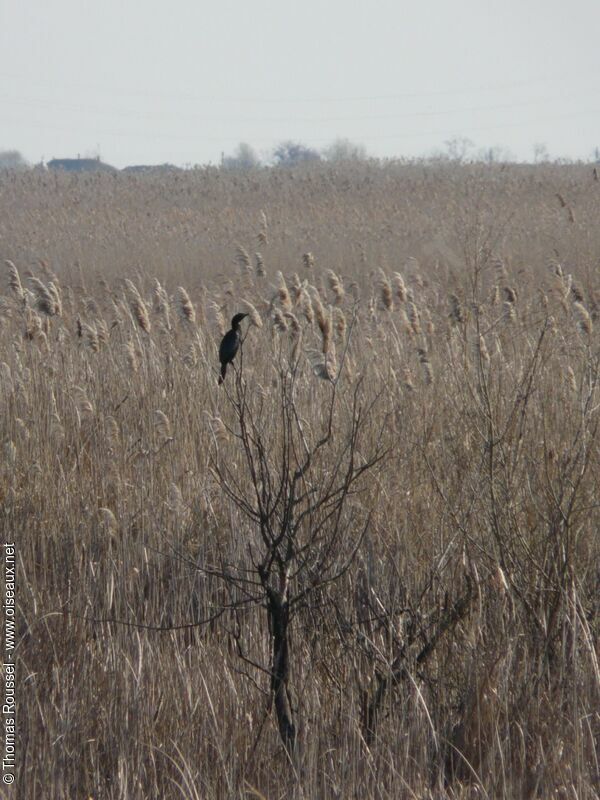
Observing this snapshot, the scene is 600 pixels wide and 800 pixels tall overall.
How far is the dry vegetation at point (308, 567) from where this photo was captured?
252cm

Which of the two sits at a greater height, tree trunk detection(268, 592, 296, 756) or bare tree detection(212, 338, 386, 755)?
bare tree detection(212, 338, 386, 755)

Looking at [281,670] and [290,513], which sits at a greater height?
[290,513]

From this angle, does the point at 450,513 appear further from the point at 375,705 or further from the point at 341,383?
the point at 341,383

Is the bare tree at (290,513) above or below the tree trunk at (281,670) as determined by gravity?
above

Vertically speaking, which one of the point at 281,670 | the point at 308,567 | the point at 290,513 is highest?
the point at 290,513

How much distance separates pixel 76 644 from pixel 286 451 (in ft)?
3.49

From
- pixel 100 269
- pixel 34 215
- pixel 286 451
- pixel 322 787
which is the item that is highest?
pixel 34 215

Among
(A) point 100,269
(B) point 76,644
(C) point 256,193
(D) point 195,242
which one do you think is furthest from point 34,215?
(B) point 76,644

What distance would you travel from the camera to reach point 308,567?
284 centimetres

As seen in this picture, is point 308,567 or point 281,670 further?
point 308,567

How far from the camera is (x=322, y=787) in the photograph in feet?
7.92

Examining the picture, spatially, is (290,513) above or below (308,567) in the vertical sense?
above

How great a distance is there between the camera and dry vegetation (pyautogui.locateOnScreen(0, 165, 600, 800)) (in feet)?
8.25

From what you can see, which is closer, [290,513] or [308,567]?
[290,513]
